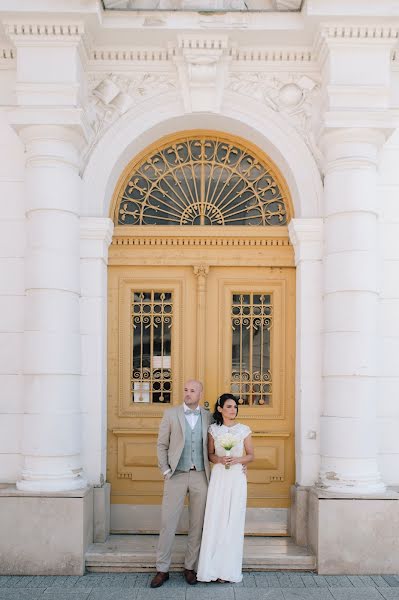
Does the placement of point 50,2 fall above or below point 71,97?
above

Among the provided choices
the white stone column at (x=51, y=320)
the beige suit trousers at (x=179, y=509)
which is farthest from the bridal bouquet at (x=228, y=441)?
the white stone column at (x=51, y=320)

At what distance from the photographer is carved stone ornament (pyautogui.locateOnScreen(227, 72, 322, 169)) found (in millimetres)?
7594

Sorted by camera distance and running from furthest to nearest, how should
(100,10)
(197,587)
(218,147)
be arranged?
(218,147) < (100,10) < (197,587)

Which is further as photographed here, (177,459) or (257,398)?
(257,398)

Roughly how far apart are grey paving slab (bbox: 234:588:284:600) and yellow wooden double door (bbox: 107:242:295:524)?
1370mm

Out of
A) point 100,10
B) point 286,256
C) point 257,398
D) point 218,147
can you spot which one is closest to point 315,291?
point 286,256

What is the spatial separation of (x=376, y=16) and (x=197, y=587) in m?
5.35

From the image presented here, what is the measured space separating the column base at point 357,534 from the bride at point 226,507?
76 cm

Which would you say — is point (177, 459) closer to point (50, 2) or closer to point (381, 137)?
point (381, 137)

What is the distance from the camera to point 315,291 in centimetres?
755

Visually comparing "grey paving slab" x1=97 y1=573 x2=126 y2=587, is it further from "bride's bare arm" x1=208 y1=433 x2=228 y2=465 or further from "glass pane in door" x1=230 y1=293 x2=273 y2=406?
"glass pane in door" x1=230 y1=293 x2=273 y2=406

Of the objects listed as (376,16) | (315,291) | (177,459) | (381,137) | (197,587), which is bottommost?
(197,587)

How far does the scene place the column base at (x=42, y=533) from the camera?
22.5 feet

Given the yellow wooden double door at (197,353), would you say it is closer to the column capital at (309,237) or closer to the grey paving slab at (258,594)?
the column capital at (309,237)
